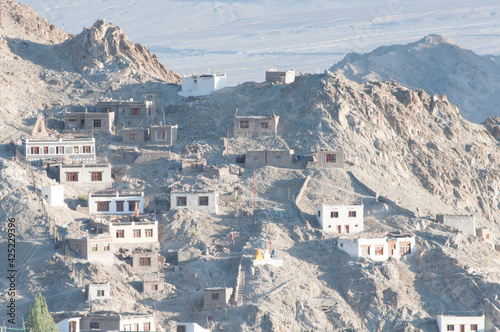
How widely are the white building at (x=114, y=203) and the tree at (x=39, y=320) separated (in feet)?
53.1

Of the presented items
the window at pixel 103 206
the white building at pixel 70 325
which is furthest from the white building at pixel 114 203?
the white building at pixel 70 325

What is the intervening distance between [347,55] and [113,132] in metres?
69.5

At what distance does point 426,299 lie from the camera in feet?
262

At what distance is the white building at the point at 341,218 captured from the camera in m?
84.2

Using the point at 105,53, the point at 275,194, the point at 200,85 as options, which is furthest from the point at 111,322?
the point at 105,53

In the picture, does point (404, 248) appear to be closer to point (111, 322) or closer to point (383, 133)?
point (383, 133)

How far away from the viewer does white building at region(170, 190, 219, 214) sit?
84938 mm

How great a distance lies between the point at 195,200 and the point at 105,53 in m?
25.4

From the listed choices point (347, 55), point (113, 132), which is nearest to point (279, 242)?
point (113, 132)

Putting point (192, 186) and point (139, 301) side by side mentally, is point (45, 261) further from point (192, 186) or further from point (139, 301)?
point (192, 186)

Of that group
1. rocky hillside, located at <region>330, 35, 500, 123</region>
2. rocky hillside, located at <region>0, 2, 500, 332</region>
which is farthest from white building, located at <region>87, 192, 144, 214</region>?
rocky hillside, located at <region>330, 35, 500, 123</region>

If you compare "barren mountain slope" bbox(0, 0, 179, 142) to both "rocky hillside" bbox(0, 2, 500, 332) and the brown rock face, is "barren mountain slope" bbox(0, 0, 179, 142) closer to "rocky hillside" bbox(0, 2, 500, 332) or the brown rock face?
"rocky hillside" bbox(0, 2, 500, 332)

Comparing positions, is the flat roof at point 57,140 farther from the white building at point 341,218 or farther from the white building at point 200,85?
the white building at point 341,218

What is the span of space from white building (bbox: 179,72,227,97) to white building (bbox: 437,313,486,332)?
3316 cm
